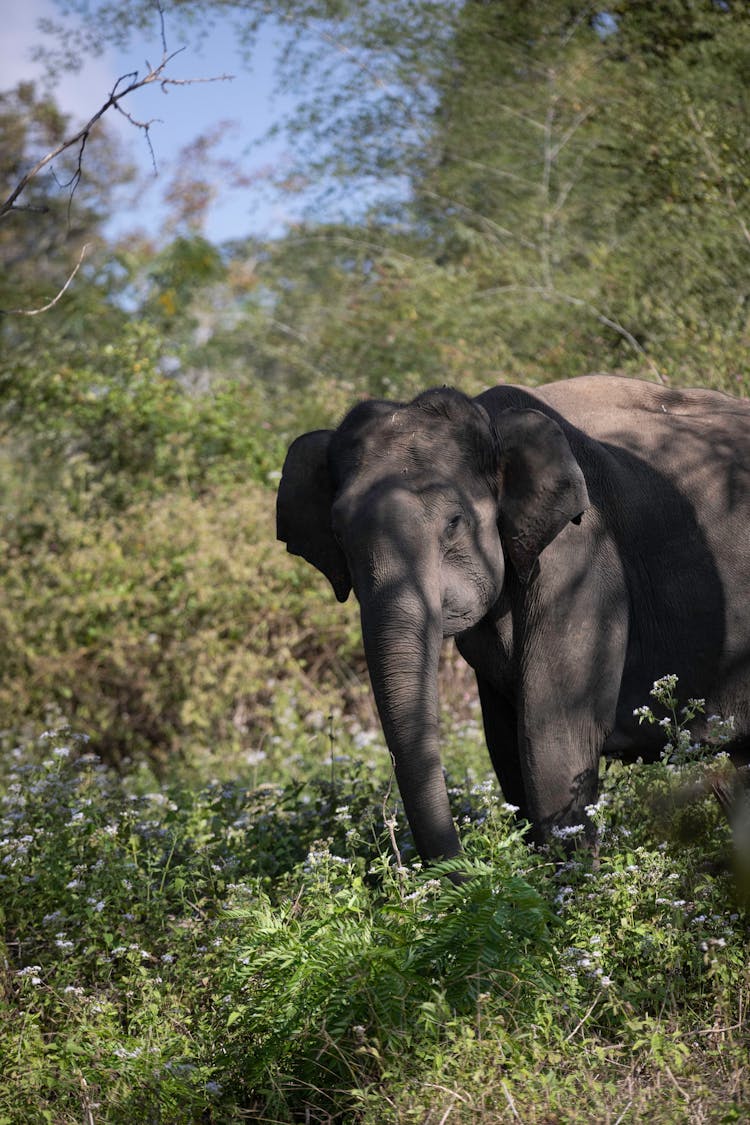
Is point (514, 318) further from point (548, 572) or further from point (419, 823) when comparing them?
point (419, 823)

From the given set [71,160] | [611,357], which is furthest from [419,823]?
[71,160]

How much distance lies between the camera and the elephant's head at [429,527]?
4156mm

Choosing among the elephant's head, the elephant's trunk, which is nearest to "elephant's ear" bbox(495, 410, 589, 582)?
the elephant's head

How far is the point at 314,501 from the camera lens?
4.99 metres

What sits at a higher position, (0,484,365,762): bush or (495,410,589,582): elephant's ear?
(495,410,589,582): elephant's ear

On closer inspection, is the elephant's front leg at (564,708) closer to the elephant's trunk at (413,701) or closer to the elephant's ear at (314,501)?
the elephant's trunk at (413,701)

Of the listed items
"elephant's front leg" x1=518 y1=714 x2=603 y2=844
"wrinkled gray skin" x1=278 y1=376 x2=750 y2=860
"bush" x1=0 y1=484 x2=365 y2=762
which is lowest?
"bush" x1=0 y1=484 x2=365 y2=762

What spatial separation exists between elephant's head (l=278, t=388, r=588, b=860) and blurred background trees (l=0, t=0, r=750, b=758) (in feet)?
5.76

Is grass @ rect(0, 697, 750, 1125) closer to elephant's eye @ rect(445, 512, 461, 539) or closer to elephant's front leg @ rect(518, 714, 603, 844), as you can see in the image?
elephant's front leg @ rect(518, 714, 603, 844)

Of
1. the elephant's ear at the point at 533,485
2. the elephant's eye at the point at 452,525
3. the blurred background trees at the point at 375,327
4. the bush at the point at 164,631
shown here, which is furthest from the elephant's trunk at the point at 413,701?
the bush at the point at 164,631

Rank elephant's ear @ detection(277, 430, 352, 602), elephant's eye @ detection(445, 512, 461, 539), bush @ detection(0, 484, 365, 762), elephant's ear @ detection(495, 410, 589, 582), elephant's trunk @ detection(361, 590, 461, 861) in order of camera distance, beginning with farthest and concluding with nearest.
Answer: bush @ detection(0, 484, 365, 762), elephant's ear @ detection(277, 430, 352, 602), elephant's ear @ detection(495, 410, 589, 582), elephant's eye @ detection(445, 512, 461, 539), elephant's trunk @ detection(361, 590, 461, 861)

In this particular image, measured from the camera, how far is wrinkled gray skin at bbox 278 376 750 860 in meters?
4.25

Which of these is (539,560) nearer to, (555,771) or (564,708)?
(564,708)

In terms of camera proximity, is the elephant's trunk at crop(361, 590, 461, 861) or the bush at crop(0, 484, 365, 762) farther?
the bush at crop(0, 484, 365, 762)
